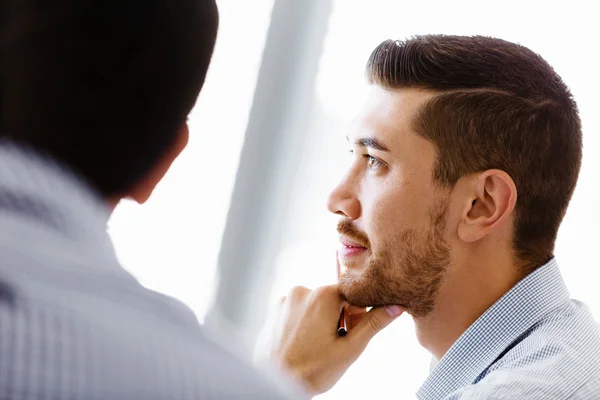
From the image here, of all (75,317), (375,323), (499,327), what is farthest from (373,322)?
(75,317)

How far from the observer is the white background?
193cm

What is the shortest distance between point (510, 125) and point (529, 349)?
1.27 feet

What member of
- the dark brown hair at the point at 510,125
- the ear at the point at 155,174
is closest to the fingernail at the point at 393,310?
the dark brown hair at the point at 510,125

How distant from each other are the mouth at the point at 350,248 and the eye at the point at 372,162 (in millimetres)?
142

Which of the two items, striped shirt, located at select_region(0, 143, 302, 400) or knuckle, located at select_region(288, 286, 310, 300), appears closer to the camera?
striped shirt, located at select_region(0, 143, 302, 400)

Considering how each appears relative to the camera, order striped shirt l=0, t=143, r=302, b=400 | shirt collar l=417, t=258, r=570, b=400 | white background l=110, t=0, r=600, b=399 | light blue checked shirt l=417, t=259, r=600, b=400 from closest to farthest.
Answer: striped shirt l=0, t=143, r=302, b=400
light blue checked shirt l=417, t=259, r=600, b=400
shirt collar l=417, t=258, r=570, b=400
white background l=110, t=0, r=600, b=399

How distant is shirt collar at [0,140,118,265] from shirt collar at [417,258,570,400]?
39.8 inches

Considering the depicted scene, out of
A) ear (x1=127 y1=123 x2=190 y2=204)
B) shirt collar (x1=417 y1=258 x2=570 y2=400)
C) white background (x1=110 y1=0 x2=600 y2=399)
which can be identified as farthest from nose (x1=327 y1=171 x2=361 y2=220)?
ear (x1=127 y1=123 x2=190 y2=204)

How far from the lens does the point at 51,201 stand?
0.95ft

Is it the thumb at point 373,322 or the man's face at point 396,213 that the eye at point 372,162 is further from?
the thumb at point 373,322

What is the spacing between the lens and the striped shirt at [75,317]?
271 mm

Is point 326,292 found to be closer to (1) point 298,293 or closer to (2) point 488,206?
(1) point 298,293

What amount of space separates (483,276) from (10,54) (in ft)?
3.65

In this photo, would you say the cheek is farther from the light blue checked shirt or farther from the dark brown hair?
the light blue checked shirt
